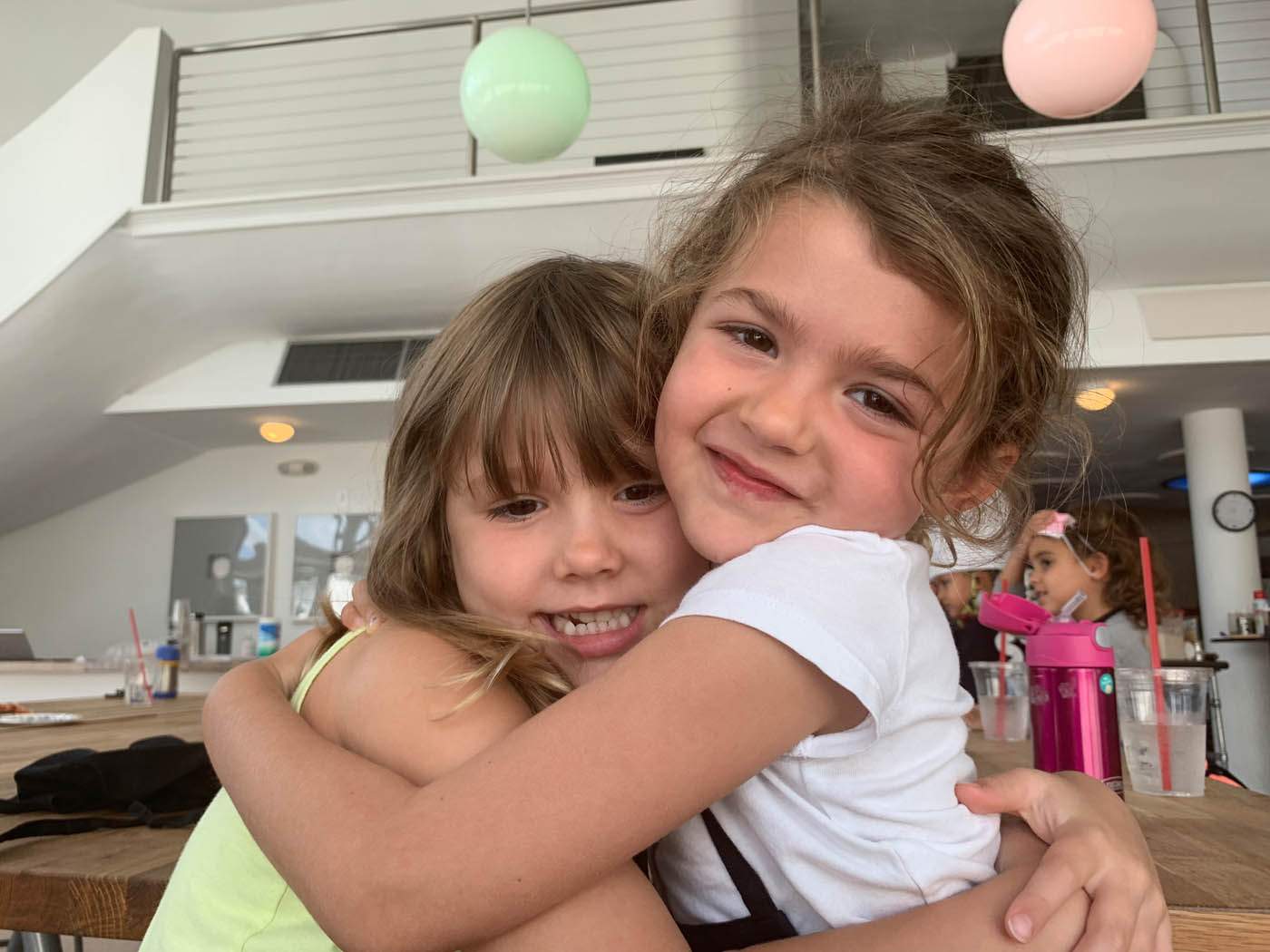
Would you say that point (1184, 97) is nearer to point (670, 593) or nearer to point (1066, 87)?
point (1066, 87)

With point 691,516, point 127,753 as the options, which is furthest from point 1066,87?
point 127,753

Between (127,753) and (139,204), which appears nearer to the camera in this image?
(127,753)

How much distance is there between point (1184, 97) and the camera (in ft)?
18.1

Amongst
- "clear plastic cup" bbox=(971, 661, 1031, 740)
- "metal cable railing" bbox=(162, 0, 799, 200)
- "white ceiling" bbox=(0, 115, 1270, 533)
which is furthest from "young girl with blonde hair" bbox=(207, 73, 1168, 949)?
"metal cable railing" bbox=(162, 0, 799, 200)

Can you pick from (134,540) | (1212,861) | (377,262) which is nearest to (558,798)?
(1212,861)

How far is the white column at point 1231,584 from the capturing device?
5062 millimetres

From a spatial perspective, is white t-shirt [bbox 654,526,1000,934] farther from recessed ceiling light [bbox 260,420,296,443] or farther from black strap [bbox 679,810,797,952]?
recessed ceiling light [bbox 260,420,296,443]

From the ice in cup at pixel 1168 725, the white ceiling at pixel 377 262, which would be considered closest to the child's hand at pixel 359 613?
the ice in cup at pixel 1168 725

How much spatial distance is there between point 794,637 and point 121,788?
721mm

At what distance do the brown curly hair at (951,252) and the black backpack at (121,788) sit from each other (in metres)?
0.60

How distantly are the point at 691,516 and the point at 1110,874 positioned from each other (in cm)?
32

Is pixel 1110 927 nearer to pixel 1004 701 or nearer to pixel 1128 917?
pixel 1128 917

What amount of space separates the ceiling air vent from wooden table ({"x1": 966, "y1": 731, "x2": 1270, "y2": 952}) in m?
4.43

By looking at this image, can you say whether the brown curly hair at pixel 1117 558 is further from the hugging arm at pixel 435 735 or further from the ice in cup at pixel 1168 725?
the hugging arm at pixel 435 735
